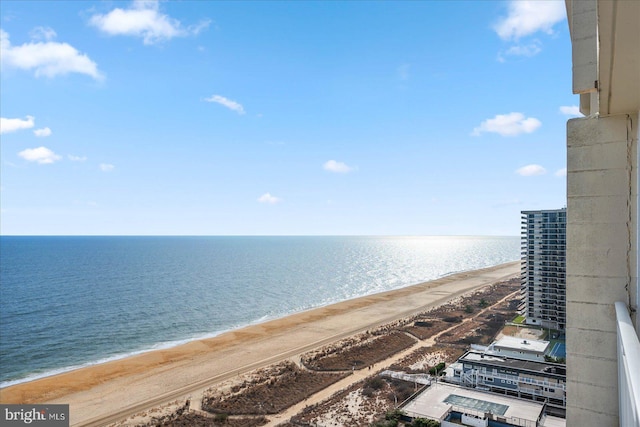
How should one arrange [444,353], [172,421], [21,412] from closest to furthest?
1. [21,412]
2. [172,421]
3. [444,353]

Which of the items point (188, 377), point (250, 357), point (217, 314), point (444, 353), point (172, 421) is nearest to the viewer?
point (172, 421)

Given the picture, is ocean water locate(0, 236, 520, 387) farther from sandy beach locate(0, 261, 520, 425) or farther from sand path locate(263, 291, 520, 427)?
sand path locate(263, 291, 520, 427)

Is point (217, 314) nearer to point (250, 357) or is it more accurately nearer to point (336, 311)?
point (336, 311)

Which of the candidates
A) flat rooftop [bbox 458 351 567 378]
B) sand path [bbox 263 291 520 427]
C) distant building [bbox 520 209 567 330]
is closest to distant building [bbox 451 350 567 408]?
flat rooftop [bbox 458 351 567 378]

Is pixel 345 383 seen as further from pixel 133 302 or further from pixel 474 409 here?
pixel 133 302

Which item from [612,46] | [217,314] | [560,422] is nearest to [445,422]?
[560,422]

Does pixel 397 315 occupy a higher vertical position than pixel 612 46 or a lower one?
lower
